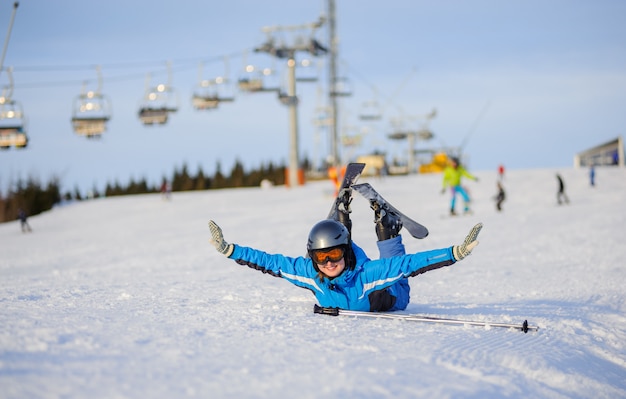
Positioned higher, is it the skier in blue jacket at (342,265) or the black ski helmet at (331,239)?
the black ski helmet at (331,239)

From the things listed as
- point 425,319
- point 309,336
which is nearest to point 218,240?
point 309,336

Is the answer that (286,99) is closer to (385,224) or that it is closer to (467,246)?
(385,224)

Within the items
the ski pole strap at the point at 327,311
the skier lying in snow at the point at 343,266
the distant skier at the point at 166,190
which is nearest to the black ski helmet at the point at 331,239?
the skier lying in snow at the point at 343,266

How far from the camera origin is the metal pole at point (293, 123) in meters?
44.8

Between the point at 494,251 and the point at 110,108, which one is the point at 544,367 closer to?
the point at 494,251

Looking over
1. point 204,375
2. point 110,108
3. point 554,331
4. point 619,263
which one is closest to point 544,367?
point 554,331

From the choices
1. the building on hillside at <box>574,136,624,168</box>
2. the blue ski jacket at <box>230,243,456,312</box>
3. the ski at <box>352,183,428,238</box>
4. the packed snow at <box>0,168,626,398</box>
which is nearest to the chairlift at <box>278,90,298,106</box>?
the building on hillside at <box>574,136,624,168</box>

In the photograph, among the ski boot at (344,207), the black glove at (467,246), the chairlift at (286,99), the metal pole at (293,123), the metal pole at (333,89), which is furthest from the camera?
the metal pole at (333,89)

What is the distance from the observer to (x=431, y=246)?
1498 cm

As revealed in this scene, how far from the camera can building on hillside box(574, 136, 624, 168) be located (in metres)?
45.4

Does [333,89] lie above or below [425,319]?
above

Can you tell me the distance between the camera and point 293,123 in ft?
150

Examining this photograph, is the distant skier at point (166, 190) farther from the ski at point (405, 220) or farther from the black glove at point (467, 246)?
the black glove at point (467, 246)

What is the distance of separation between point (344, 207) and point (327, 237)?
5.34 ft
